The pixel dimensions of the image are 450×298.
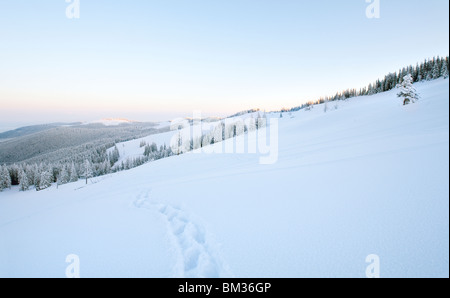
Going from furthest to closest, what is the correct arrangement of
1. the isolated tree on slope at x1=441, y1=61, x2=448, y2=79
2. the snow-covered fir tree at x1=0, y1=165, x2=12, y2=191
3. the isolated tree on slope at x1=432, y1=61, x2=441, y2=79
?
the snow-covered fir tree at x1=0, y1=165, x2=12, y2=191 → the isolated tree on slope at x1=432, y1=61, x2=441, y2=79 → the isolated tree on slope at x1=441, y1=61, x2=448, y2=79

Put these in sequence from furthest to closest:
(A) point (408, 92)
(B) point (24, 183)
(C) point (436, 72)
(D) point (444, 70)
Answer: (B) point (24, 183) < (C) point (436, 72) < (D) point (444, 70) < (A) point (408, 92)

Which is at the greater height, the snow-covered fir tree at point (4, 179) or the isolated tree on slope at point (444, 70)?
the isolated tree on slope at point (444, 70)

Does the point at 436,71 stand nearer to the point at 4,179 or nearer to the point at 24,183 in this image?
the point at 24,183

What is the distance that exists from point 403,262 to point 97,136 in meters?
205

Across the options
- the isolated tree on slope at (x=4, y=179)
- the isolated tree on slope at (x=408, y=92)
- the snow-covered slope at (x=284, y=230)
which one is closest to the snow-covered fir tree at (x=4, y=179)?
the isolated tree on slope at (x=4, y=179)

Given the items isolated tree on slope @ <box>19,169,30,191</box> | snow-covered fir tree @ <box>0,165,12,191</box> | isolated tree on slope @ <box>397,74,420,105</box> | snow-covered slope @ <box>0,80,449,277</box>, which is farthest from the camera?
snow-covered fir tree @ <box>0,165,12,191</box>

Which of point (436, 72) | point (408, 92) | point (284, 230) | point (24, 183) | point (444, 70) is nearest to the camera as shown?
point (284, 230)

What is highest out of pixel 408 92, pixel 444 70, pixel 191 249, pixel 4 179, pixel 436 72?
pixel 436 72

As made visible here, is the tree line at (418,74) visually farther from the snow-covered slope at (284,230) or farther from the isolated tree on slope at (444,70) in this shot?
the snow-covered slope at (284,230)

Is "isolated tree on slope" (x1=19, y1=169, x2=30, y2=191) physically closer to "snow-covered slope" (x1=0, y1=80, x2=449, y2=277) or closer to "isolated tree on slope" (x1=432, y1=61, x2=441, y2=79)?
"snow-covered slope" (x1=0, y1=80, x2=449, y2=277)

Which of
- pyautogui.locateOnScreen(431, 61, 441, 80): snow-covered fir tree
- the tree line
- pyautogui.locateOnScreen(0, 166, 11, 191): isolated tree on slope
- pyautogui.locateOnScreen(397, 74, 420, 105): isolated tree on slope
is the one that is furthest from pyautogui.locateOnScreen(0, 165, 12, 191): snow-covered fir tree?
pyautogui.locateOnScreen(431, 61, 441, 80): snow-covered fir tree

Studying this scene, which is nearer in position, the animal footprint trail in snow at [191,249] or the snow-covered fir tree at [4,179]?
the animal footprint trail in snow at [191,249]

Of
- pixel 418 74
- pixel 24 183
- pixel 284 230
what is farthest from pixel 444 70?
pixel 24 183

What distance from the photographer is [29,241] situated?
3998 millimetres
